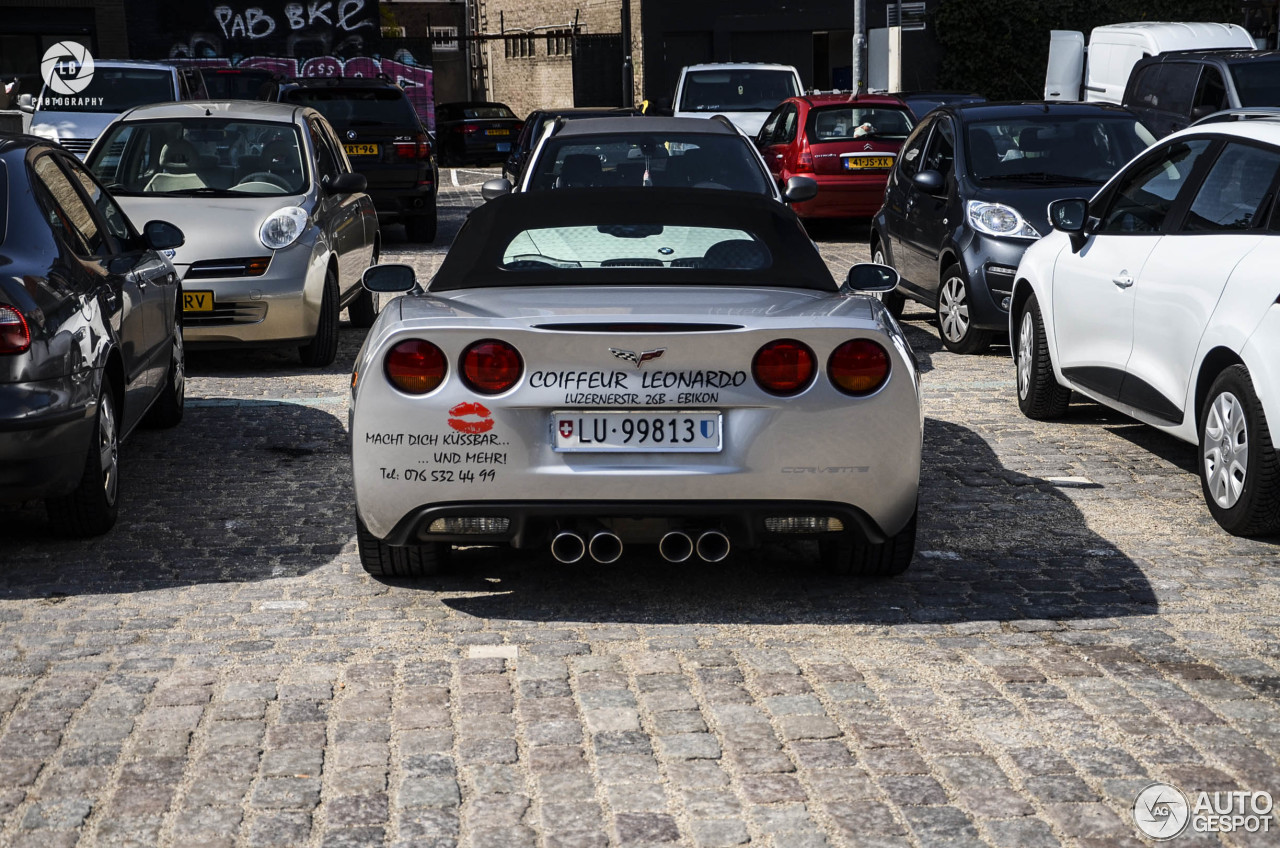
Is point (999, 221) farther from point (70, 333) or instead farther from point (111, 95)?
point (111, 95)

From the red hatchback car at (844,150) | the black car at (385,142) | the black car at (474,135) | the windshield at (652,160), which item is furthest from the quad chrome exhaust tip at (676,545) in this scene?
the black car at (474,135)

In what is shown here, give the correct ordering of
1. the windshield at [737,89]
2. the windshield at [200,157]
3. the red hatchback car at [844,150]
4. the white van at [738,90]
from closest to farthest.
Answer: the windshield at [200,157] < the red hatchback car at [844,150] < the white van at [738,90] < the windshield at [737,89]

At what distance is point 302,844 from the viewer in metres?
3.54

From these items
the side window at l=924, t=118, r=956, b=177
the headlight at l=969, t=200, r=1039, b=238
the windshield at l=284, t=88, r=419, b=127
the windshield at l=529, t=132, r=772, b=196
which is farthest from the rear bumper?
the windshield at l=284, t=88, r=419, b=127

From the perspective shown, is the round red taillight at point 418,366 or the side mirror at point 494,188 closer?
the round red taillight at point 418,366

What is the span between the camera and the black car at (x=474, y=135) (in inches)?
1420

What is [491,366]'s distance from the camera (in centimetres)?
501

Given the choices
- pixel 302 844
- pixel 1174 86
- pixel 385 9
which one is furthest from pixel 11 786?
pixel 385 9

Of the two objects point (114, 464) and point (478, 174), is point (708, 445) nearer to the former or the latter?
point (114, 464)

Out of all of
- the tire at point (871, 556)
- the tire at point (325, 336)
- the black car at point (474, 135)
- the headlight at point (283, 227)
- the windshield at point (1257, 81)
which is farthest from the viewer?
the black car at point (474, 135)

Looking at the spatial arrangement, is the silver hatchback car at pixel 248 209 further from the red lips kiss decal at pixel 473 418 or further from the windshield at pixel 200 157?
the red lips kiss decal at pixel 473 418

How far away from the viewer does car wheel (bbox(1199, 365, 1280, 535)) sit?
19.8ft

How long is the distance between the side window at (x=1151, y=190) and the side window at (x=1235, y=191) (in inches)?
9.4

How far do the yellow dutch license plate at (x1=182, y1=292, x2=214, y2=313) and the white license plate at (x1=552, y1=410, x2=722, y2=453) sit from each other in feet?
18.6
